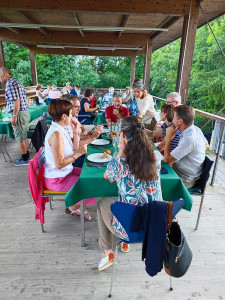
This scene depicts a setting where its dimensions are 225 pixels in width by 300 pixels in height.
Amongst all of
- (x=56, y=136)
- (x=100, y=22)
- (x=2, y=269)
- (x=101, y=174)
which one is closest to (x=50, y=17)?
(x=100, y=22)

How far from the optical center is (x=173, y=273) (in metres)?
1.21

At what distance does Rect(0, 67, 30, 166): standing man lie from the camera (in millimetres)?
3246

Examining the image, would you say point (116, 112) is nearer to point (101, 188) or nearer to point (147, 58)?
point (101, 188)

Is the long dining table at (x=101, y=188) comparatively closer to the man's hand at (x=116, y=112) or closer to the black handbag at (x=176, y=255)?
the black handbag at (x=176, y=255)

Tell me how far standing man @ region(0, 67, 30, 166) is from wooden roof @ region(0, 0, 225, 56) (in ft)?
4.31

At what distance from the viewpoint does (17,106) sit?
3328 mm

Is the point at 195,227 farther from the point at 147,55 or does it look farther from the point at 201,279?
the point at 147,55

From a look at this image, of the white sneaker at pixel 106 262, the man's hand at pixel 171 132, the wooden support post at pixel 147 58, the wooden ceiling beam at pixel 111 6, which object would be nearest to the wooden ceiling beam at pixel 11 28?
the wooden ceiling beam at pixel 111 6

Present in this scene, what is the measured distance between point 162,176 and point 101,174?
1.45ft

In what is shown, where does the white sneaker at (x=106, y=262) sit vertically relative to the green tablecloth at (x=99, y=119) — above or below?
below

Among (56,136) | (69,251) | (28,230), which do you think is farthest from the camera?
(28,230)

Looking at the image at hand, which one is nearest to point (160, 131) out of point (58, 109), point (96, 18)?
point (58, 109)

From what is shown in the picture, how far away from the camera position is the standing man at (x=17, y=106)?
3246 millimetres

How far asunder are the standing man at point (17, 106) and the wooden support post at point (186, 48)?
8.79 feet
